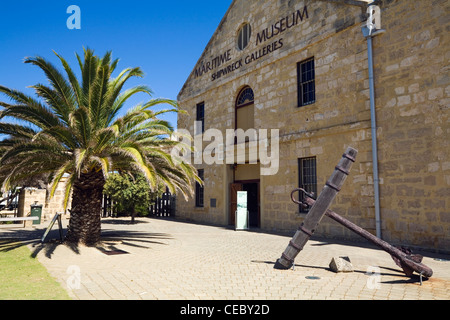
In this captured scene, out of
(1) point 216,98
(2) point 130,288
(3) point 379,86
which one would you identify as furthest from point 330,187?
(1) point 216,98

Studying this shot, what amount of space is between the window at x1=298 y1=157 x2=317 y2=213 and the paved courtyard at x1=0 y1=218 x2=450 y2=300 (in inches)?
108

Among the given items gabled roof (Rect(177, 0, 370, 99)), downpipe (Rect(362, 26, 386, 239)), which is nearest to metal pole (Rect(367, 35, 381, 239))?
downpipe (Rect(362, 26, 386, 239))

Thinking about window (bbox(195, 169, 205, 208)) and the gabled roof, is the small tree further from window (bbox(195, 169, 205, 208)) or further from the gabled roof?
the gabled roof

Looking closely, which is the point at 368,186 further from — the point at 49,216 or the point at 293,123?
the point at 49,216

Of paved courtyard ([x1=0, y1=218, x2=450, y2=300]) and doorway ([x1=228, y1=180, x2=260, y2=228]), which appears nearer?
paved courtyard ([x1=0, y1=218, x2=450, y2=300])

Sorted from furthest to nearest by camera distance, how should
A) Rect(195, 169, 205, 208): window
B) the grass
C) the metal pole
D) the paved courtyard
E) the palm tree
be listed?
Rect(195, 169, 205, 208): window < the metal pole < the palm tree < the paved courtyard < the grass

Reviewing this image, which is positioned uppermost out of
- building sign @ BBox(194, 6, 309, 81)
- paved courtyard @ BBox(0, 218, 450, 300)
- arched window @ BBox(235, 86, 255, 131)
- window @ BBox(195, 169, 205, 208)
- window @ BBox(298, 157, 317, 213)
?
building sign @ BBox(194, 6, 309, 81)

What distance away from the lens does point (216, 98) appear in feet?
57.3

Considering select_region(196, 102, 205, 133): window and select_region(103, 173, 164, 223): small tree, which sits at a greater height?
select_region(196, 102, 205, 133): window

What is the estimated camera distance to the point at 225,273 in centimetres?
628

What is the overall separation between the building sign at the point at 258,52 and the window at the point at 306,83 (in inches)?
58.6

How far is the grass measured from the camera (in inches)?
186

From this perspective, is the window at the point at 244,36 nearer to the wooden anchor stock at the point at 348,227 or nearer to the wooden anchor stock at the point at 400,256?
the wooden anchor stock at the point at 348,227

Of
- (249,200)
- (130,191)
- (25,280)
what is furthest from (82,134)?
(249,200)
